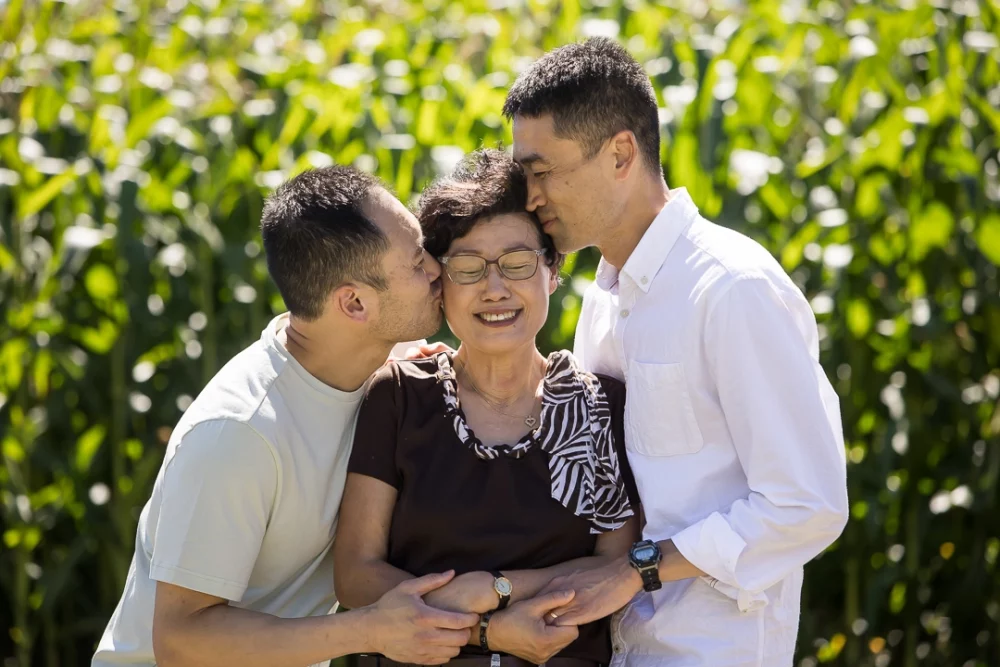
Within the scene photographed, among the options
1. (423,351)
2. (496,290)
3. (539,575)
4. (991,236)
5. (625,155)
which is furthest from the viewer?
(991,236)

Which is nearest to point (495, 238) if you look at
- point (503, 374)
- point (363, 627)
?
point (503, 374)

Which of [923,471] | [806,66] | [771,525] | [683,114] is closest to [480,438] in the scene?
[771,525]

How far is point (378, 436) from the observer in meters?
2.52

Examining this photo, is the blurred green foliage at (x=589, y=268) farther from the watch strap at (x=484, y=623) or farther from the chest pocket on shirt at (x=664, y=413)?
the watch strap at (x=484, y=623)

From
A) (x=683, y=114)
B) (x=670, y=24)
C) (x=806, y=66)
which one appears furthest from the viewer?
(x=670, y=24)

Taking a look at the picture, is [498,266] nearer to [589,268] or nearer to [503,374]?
[503,374]

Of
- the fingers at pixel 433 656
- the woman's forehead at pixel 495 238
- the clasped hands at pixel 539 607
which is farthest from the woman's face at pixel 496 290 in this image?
the fingers at pixel 433 656

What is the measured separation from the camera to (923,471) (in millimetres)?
4156

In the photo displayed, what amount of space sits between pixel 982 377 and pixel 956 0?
1.63 m

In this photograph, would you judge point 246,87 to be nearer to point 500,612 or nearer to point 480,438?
point 480,438

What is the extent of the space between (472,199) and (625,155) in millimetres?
363

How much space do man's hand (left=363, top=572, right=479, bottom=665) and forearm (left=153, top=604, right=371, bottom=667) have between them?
4cm

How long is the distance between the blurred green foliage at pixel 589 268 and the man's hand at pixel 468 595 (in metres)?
1.69

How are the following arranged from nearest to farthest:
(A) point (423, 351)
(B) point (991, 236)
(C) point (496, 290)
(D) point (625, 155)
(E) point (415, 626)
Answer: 1. (E) point (415, 626)
2. (C) point (496, 290)
3. (D) point (625, 155)
4. (A) point (423, 351)
5. (B) point (991, 236)
